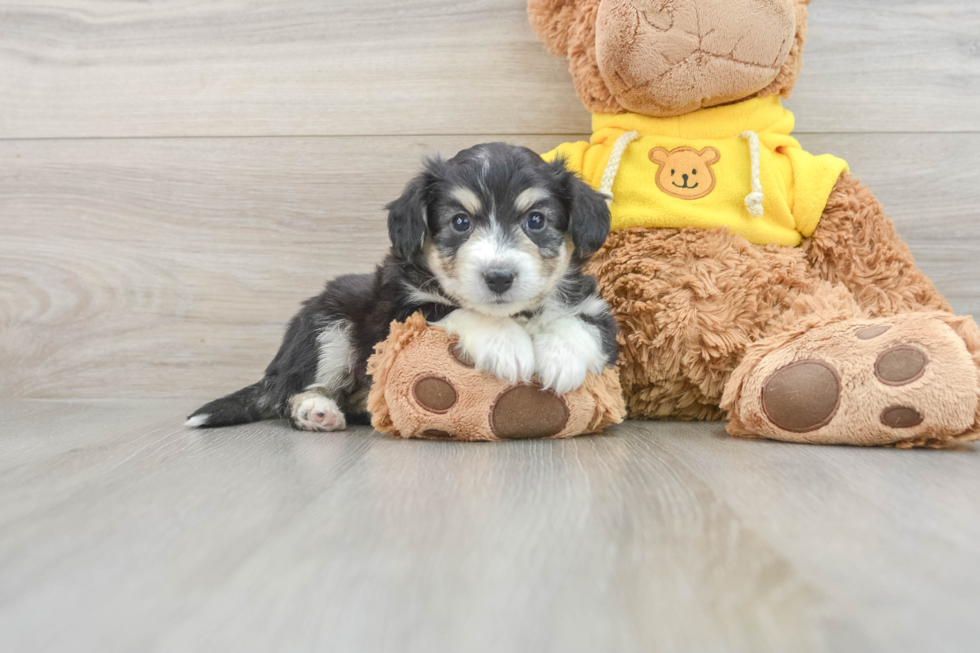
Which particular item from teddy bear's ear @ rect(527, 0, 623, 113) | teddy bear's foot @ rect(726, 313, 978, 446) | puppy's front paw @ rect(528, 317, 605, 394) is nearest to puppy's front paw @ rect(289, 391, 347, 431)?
puppy's front paw @ rect(528, 317, 605, 394)

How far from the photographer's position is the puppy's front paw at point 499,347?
1471 mm

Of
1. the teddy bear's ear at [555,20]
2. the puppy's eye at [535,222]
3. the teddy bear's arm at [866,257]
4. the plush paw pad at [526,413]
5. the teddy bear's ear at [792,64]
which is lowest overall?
the plush paw pad at [526,413]

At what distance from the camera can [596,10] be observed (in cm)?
177

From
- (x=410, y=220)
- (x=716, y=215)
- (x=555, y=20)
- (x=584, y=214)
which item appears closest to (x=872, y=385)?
(x=716, y=215)

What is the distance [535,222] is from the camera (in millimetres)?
1575

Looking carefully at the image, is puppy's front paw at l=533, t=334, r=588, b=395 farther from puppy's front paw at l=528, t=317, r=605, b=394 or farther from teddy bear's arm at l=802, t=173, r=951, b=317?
teddy bear's arm at l=802, t=173, r=951, b=317

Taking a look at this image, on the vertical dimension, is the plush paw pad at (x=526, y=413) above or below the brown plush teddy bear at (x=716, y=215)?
below

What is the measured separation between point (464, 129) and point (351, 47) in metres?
0.49

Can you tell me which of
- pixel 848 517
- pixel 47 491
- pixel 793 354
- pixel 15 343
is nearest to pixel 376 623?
pixel 848 517

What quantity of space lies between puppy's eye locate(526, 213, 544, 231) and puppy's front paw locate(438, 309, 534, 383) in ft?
0.74

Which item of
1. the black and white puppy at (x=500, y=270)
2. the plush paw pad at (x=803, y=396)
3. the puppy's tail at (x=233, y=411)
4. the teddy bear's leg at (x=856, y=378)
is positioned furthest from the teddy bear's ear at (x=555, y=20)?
the puppy's tail at (x=233, y=411)

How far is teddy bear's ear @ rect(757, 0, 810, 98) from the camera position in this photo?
1.79 metres

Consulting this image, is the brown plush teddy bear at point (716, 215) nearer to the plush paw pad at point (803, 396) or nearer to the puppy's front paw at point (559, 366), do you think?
the plush paw pad at point (803, 396)

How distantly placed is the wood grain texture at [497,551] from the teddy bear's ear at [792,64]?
1.01 meters
